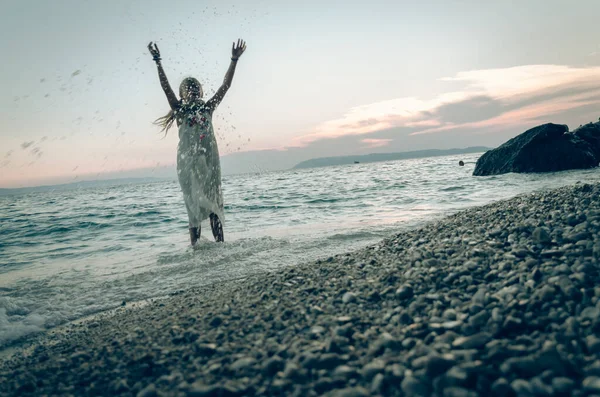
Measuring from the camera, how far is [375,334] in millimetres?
2506

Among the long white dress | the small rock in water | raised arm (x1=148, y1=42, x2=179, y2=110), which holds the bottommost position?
the small rock in water

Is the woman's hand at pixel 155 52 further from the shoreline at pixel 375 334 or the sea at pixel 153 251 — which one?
the shoreline at pixel 375 334

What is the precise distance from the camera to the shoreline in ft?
6.59

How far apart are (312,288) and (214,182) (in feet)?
14.1

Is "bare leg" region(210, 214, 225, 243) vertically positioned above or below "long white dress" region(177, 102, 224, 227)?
below

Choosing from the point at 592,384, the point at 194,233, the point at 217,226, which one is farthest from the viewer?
the point at 217,226

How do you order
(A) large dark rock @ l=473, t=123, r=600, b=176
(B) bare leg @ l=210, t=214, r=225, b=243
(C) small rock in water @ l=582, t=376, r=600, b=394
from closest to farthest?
(C) small rock in water @ l=582, t=376, r=600, b=394, (B) bare leg @ l=210, t=214, r=225, b=243, (A) large dark rock @ l=473, t=123, r=600, b=176

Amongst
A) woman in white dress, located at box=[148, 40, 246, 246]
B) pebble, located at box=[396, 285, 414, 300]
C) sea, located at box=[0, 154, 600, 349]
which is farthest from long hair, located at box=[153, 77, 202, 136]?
pebble, located at box=[396, 285, 414, 300]

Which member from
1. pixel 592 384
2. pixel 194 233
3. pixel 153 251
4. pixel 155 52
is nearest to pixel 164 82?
pixel 155 52

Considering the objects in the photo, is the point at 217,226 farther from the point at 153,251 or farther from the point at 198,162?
the point at 153,251

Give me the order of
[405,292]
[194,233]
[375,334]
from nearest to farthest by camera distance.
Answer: [375,334] < [405,292] < [194,233]

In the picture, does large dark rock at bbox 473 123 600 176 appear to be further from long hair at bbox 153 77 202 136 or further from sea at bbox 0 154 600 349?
long hair at bbox 153 77 202 136

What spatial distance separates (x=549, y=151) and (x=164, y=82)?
907 inches

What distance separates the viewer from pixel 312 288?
3.52 metres
